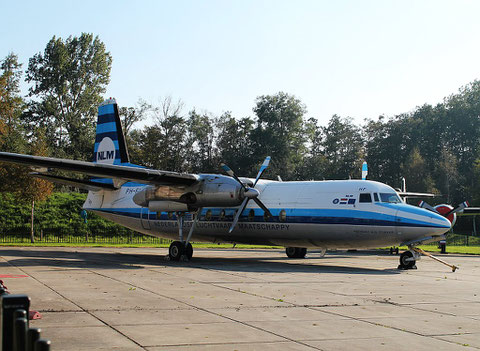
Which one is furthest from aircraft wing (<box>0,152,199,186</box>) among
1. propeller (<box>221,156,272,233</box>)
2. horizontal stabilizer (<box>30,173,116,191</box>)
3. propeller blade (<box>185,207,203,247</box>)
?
horizontal stabilizer (<box>30,173,116,191</box>)

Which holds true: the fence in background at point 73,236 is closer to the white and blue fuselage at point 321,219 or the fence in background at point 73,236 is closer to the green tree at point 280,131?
the white and blue fuselage at point 321,219

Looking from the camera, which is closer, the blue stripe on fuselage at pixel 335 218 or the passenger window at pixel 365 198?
the blue stripe on fuselage at pixel 335 218

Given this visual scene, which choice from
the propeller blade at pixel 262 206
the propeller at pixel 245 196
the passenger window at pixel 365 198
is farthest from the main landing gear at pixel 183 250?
the passenger window at pixel 365 198

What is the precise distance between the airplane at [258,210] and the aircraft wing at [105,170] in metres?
0.03

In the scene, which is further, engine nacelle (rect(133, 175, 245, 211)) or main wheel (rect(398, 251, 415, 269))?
engine nacelle (rect(133, 175, 245, 211))

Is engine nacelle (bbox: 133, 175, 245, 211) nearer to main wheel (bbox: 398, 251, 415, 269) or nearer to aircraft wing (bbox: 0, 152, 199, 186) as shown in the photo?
aircraft wing (bbox: 0, 152, 199, 186)

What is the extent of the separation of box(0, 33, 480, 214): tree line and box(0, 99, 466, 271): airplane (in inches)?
1365

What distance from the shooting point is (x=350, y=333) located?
26.6 feet

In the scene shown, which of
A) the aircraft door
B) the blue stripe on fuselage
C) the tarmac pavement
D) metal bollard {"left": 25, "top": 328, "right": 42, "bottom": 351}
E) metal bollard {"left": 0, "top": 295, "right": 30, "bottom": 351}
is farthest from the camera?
the aircraft door

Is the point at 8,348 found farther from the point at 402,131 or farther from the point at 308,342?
the point at 402,131

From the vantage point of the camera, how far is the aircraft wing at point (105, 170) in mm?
18609

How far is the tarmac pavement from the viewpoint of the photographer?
7.44 meters

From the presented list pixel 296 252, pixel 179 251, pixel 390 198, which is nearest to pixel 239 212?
pixel 179 251

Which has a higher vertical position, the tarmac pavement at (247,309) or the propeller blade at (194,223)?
the propeller blade at (194,223)
